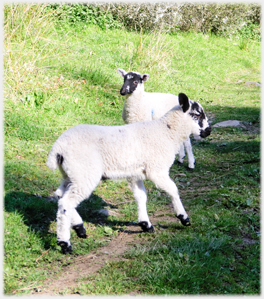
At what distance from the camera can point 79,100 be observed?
855 centimetres

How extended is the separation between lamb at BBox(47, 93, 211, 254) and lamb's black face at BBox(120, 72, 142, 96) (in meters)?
2.23

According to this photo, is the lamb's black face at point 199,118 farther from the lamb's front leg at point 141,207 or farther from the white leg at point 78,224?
the white leg at point 78,224

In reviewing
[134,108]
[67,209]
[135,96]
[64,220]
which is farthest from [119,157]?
[135,96]

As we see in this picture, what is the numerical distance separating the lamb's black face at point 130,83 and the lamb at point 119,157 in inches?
87.8

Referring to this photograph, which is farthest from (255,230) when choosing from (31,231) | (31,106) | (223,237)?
(31,106)

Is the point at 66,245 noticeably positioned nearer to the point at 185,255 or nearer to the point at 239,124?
the point at 185,255

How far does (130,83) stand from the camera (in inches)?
272

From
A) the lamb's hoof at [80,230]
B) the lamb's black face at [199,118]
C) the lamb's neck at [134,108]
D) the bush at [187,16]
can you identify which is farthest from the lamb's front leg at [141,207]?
the bush at [187,16]

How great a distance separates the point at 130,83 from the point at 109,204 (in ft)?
8.38

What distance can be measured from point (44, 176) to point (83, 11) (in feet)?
32.3

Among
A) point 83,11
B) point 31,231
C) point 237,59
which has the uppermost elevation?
point 83,11

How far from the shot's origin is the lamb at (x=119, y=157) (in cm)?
394

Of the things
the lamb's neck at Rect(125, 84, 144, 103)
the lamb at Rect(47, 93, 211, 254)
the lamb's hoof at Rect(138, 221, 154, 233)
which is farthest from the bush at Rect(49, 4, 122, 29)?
the lamb's hoof at Rect(138, 221, 154, 233)

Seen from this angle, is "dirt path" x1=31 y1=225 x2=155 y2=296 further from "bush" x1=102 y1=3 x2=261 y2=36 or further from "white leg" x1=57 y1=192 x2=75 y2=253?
"bush" x1=102 y1=3 x2=261 y2=36
